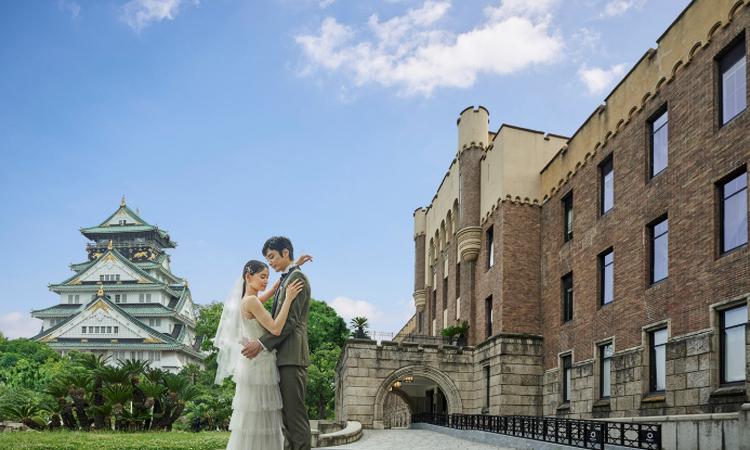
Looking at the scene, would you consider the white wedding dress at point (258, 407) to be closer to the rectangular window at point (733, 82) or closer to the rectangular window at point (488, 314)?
the rectangular window at point (733, 82)

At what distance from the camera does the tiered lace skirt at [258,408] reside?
22.3ft

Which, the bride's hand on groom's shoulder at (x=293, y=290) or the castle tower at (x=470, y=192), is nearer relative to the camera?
the bride's hand on groom's shoulder at (x=293, y=290)

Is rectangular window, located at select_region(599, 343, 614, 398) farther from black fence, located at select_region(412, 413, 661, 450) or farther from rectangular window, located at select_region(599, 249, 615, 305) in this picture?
black fence, located at select_region(412, 413, 661, 450)

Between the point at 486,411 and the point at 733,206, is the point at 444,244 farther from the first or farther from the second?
the point at 733,206

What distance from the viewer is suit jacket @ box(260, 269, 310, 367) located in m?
6.92

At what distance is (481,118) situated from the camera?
1373 inches

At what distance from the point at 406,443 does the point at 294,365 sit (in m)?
16.4

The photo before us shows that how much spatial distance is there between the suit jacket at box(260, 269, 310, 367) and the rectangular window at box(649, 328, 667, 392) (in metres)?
14.4

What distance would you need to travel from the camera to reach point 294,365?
6.93m

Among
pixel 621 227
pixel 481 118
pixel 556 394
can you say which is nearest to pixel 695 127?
pixel 621 227

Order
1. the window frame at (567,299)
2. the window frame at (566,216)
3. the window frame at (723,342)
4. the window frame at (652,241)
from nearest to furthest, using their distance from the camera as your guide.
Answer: the window frame at (723,342)
the window frame at (652,241)
the window frame at (567,299)
the window frame at (566,216)

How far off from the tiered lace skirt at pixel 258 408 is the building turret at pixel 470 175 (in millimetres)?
26870

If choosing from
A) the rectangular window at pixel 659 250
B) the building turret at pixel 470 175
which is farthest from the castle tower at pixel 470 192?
the rectangular window at pixel 659 250

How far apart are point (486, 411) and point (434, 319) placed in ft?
41.8
